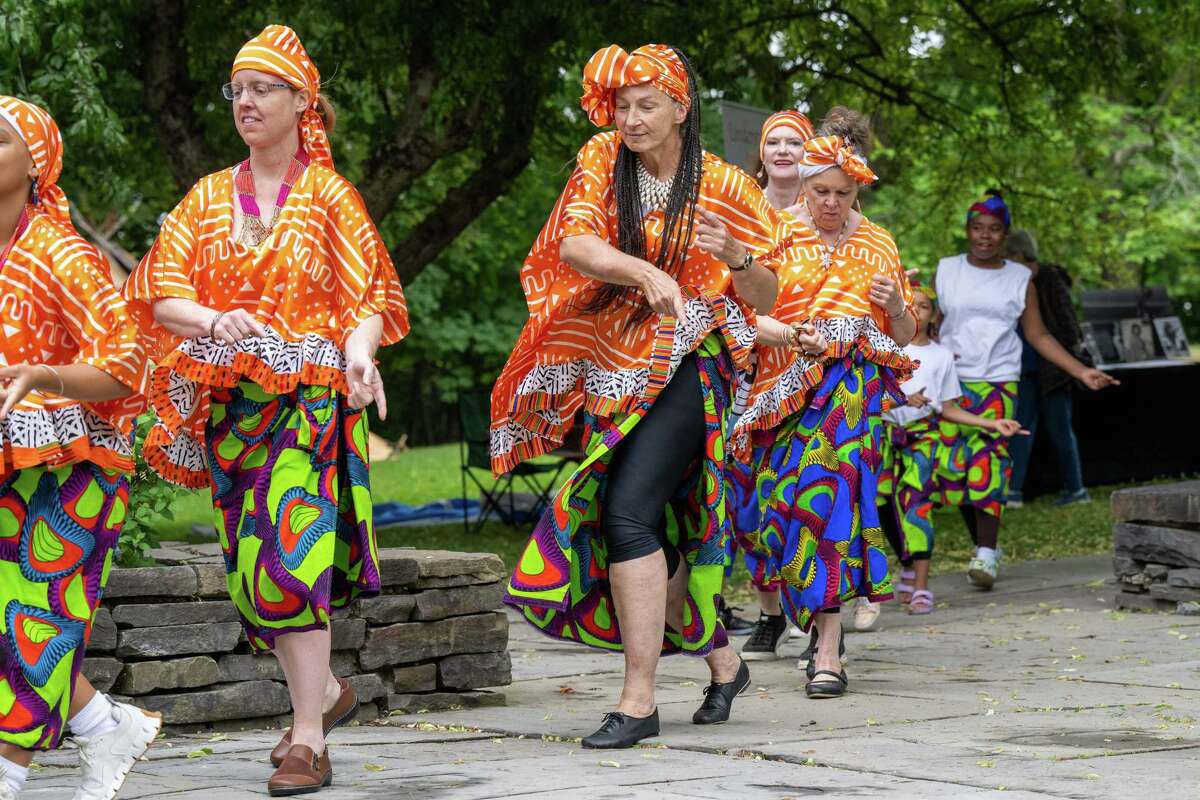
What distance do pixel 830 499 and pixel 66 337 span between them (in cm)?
308

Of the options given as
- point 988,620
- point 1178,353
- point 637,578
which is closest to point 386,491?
point 1178,353

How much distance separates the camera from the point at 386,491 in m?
20.1

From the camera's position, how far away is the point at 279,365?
450 cm

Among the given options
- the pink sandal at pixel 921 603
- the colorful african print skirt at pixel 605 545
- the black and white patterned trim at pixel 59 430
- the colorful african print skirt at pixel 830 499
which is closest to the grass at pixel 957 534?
the pink sandal at pixel 921 603

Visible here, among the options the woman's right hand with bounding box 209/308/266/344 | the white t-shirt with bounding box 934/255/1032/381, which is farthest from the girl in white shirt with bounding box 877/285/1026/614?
the woman's right hand with bounding box 209/308/266/344

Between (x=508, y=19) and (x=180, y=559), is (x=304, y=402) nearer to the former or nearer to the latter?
(x=180, y=559)

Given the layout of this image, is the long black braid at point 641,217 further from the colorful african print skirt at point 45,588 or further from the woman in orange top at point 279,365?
the colorful african print skirt at point 45,588

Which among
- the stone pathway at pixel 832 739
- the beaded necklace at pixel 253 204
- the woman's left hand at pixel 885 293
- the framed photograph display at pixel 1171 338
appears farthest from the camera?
the framed photograph display at pixel 1171 338

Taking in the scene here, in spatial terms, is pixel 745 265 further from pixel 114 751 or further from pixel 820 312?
pixel 114 751

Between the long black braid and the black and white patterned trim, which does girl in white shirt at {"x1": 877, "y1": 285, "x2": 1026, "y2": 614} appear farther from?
the black and white patterned trim

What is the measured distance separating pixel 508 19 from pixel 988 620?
5.58 metres

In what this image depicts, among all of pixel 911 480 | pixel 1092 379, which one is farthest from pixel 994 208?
pixel 1092 379

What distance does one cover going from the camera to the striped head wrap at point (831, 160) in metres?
6.38

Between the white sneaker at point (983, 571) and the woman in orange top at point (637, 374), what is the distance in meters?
4.15
